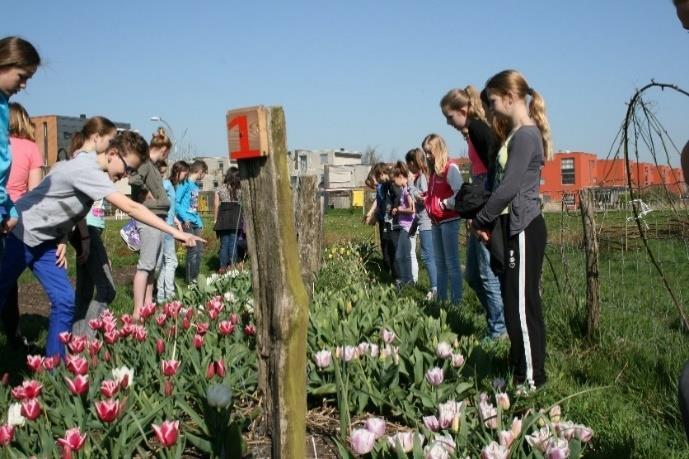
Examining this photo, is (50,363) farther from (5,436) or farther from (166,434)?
(166,434)

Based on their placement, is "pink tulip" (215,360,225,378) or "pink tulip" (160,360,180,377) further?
"pink tulip" (215,360,225,378)

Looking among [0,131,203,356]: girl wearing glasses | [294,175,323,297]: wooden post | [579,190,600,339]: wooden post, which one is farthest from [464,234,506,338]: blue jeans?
[0,131,203,356]: girl wearing glasses

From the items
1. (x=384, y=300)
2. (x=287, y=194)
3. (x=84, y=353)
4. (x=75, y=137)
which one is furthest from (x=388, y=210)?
(x=287, y=194)

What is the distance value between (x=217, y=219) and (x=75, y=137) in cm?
473

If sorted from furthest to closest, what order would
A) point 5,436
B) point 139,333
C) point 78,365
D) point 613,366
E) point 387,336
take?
point 613,366
point 139,333
point 387,336
point 78,365
point 5,436

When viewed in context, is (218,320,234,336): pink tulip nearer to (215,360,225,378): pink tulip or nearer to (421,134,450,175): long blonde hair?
(215,360,225,378): pink tulip

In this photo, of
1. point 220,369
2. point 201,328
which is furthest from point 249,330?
point 220,369

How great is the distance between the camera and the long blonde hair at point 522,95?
365 cm

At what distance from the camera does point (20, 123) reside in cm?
492

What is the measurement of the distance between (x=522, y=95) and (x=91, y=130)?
8.82 feet

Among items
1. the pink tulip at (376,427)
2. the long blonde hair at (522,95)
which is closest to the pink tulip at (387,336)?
the pink tulip at (376,427)

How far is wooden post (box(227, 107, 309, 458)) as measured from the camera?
2256 millimetres

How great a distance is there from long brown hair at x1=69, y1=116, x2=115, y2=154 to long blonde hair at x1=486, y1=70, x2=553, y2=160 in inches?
97.5

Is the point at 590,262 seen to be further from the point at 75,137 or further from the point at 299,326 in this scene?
the point at 75,137
